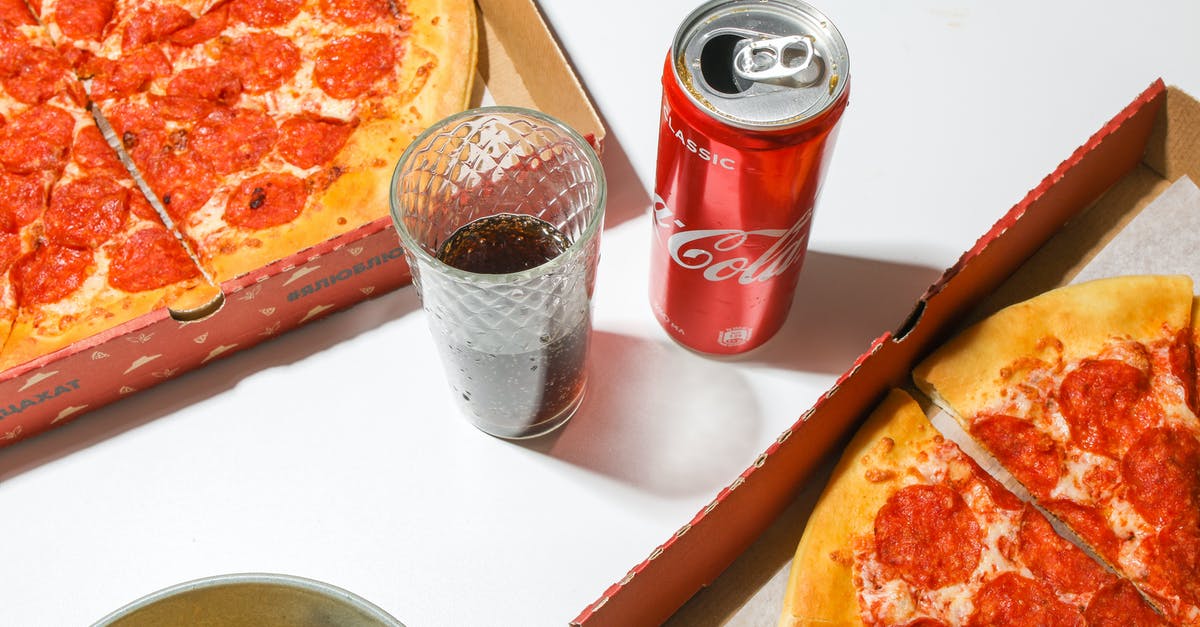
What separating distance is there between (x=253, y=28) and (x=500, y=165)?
629mm

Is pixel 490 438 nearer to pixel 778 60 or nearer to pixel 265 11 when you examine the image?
pixel 778 60

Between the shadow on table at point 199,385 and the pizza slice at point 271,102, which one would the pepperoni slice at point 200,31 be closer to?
the pizza slice at point 271,102

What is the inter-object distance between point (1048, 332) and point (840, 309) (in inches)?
10.2

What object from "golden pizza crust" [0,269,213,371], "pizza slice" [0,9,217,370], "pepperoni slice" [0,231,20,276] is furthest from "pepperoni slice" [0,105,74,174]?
"golden pizza crust" [0,269,213,371]

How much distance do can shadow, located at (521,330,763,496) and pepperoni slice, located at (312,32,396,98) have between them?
533 mm

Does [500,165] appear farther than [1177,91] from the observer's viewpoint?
No

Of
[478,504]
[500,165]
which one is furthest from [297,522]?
[500,165]

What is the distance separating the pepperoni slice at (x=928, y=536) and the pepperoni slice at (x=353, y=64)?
94 centimetres

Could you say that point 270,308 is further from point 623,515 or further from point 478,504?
point 623,515

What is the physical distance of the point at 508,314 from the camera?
1048 mm

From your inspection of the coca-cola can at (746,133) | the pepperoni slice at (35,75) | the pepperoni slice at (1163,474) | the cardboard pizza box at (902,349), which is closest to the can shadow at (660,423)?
the cardboard pizza box at (902,349)

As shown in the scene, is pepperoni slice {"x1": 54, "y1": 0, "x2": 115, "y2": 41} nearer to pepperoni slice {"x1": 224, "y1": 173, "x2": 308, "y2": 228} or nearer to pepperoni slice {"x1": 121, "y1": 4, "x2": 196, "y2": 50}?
pepperoni slice {"x1": 121, "y1": 4, "x2": 196, "y2": 50}

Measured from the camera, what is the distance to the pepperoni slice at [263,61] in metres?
1.53

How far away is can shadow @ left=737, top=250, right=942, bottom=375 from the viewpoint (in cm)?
135
